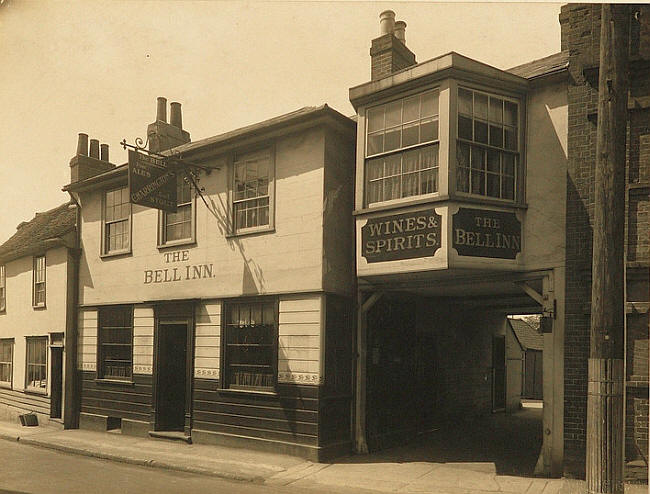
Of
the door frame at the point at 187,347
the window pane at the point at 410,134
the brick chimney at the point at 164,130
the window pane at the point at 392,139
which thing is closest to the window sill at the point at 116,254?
the door frame at the point at 187,347

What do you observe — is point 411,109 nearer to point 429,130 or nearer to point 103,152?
point 429,130

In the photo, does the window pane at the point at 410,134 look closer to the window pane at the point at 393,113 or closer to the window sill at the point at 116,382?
the window pane at the point at 393,113

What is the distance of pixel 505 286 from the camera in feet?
39.5

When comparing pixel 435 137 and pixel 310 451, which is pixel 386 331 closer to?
pixel 310 451

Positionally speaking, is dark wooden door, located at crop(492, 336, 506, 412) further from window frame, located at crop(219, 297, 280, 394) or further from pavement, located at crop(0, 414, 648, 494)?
window frame, located at crop(219, 297, 280, 394)

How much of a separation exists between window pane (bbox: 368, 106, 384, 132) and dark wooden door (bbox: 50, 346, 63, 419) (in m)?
11.1

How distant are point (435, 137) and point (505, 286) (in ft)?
11.8

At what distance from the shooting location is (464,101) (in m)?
10.2

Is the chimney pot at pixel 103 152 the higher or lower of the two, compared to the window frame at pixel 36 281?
higher

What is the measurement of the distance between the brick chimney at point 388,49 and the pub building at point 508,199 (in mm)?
1770

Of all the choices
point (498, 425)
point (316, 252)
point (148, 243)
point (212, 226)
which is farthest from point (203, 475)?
point (498, 425)

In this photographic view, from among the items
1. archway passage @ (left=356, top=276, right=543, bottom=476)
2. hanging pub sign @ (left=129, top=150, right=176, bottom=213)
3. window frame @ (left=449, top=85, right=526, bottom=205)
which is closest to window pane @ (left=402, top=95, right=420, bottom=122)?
window frame @ (left=449, top=85, right=526, bottom=205)

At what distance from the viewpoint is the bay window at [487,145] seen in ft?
33.4

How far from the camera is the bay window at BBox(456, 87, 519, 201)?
1019 cm
